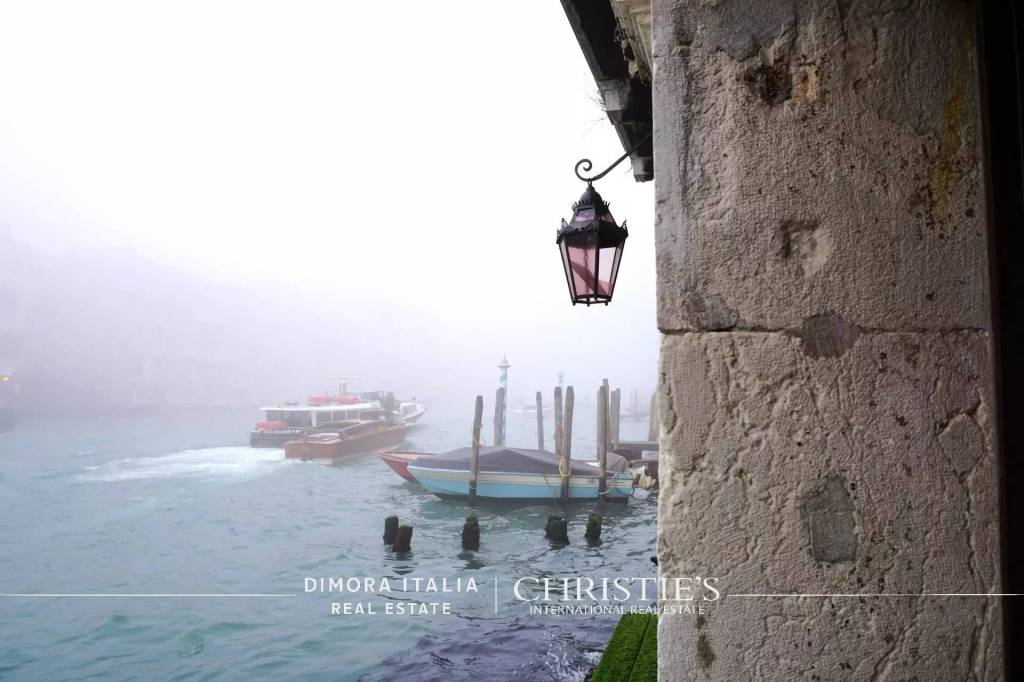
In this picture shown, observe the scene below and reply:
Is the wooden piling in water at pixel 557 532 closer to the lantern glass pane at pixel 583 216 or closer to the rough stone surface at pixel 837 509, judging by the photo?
the lantern glass pane at pixel 583 216

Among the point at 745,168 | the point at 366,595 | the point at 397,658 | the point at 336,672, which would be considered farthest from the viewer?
the point at 366,595

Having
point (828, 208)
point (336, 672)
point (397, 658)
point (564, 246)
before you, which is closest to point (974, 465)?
point (828, 208)

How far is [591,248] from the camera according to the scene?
2.97m

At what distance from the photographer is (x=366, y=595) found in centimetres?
1344

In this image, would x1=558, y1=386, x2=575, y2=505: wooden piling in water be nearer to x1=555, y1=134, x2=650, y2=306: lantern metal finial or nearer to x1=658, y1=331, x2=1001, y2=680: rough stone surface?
x1=555, y1=134, x2=650, y2=306: lantern metal finial

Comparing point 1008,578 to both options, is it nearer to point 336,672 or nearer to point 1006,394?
point 1006,394

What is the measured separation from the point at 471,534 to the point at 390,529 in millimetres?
2787

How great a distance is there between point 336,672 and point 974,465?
11.4m

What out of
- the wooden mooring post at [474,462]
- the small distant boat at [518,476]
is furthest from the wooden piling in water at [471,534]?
the wooden mooring post at [474,462]

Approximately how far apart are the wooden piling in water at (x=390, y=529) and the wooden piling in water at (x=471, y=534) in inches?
89.7

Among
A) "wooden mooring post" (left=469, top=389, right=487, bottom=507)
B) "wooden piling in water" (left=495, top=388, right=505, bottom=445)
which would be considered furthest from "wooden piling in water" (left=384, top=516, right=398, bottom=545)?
"wooden piling in water" (left=495, top=388, right=505, bottom=445)

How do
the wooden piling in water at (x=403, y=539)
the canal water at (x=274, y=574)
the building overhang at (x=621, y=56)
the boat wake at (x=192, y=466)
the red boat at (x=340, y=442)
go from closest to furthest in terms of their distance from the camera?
1. the building overhang at (x=621, y=56)
2. the canal water at (x=274, y=574)
3. the wooden piling in water at (x=403, y=539)
4. the red boat at (x=340, y=442)
5. the boat wake at (x=192, y=466)

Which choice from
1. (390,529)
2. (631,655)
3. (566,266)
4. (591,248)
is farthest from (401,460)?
(591,248)

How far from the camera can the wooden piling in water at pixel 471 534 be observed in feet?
46.9
